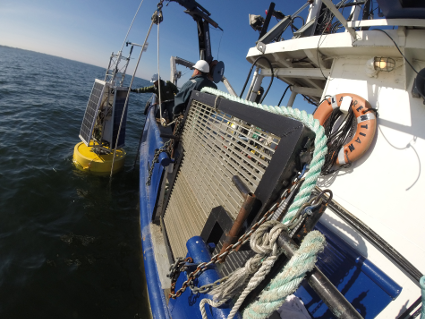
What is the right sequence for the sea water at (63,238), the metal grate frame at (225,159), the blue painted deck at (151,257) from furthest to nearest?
the sea water at (63,238)
the blue painted deck at (151,257)
the metal grate frame at (225,159)

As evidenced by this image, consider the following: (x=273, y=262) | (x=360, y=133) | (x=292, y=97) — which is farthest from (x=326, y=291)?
(x=292, y=97)

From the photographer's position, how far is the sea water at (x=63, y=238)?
254 centimetres

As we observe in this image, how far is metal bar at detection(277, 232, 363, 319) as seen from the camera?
626mm

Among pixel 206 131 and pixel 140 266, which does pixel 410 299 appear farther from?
pixel 140 266

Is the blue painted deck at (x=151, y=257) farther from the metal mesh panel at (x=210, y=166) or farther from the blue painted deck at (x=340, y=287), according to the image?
the metal mesh panel at (x=210, y=166)

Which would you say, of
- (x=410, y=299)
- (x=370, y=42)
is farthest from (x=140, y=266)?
(x=370, y=42)

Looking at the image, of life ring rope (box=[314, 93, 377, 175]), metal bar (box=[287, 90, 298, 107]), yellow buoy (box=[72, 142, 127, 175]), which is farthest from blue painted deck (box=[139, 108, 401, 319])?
metal bar (box=[287, 90, 298, 107])

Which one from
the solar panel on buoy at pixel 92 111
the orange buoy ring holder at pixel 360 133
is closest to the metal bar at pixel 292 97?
the orange buoy ring holder at pixel 360 133

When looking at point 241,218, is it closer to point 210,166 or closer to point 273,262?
point 273,262

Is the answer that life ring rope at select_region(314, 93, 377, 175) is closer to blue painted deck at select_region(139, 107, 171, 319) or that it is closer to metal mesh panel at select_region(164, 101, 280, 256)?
metal mesh panel at select_region(164, 101, 280, 256)

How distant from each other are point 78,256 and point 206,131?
9.53 ft

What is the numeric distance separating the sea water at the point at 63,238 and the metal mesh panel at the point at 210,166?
128 centimetres

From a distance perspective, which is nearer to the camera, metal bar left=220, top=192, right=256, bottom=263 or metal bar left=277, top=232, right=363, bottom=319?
metal bar left=277, top=232, right=363, bottom=319

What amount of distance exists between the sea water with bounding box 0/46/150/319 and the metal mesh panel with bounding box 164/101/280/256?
1276 mm
